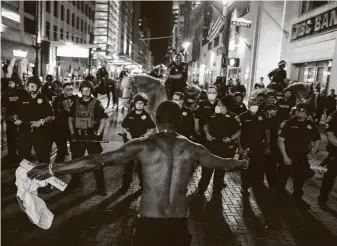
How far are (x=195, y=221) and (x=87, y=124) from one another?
267 centimetres

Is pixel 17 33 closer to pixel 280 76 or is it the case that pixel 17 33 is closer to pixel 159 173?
pixel 280 76

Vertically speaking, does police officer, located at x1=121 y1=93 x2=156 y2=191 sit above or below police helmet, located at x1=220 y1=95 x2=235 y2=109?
below

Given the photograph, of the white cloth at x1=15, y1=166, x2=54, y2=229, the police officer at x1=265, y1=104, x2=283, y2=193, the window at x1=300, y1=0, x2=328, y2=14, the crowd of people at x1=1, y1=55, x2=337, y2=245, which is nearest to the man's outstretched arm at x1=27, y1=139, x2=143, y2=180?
the white cloth at x1=15, y1=166, x2=54, y2=229

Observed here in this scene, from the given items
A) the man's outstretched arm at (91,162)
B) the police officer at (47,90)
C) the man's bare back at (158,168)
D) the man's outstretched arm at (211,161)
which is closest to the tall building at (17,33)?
the police officer at (47,90)

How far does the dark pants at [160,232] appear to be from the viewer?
2.93 m

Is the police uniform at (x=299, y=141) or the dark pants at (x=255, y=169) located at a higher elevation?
the police uniform at (x=299, y=141)

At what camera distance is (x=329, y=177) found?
6.52 meters

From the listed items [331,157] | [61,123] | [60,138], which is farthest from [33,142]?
[331,157]

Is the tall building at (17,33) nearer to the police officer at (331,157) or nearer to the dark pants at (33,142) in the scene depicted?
the dark pants at (33,142)

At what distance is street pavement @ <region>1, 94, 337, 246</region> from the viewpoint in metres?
4.96

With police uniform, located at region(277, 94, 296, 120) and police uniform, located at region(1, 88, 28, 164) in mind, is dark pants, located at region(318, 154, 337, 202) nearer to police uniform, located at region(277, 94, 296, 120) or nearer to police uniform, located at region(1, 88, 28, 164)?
police uniform, located at region(277, 94, 296, 120)

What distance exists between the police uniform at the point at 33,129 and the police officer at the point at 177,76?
4593 millimetres

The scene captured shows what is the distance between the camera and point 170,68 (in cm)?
1106

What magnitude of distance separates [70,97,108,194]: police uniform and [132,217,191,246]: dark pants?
378 centimetres
